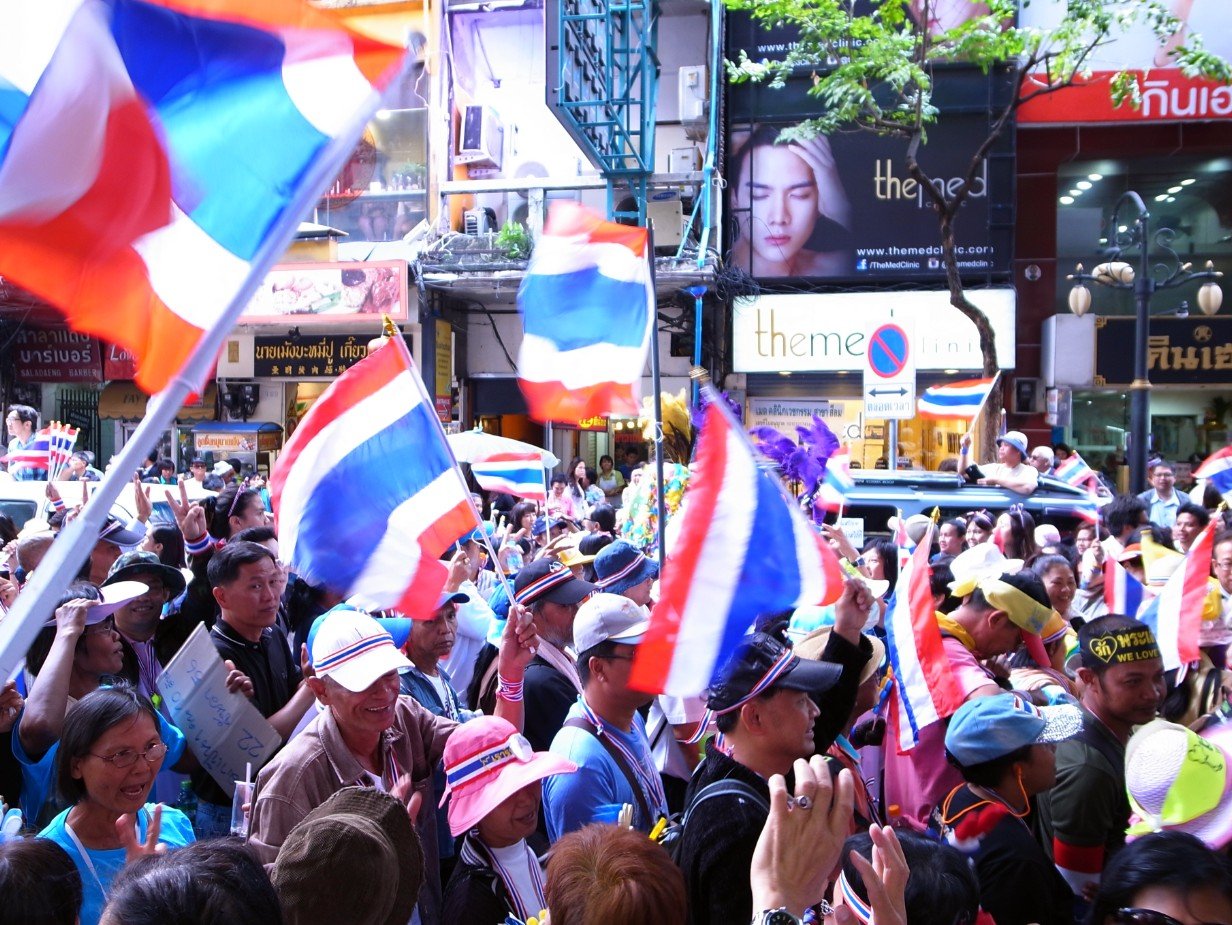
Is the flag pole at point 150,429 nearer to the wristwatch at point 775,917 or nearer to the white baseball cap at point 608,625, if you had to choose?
the wristwatch at point 775,917

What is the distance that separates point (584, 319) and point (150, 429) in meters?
3.87

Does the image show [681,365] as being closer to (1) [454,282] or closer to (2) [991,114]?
(1) [454,282]

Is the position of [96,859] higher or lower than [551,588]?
lower

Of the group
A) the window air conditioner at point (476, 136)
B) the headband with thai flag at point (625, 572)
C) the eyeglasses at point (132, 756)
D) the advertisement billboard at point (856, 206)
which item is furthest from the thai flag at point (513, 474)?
the window air conditioner at point (476, 136)

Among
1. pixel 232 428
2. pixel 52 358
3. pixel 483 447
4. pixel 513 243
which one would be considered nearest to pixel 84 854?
pixel 483 447

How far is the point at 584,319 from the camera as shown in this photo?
585 centimetres

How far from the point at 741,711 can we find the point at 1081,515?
314 inches

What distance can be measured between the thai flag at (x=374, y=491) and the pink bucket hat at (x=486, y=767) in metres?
1.06

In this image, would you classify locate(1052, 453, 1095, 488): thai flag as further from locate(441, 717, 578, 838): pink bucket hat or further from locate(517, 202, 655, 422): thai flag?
locate(441, 717, 578, 838): pink bucket hat

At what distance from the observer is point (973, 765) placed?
3219 millimetres

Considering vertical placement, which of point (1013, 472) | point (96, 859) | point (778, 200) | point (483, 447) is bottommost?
point (96, 859)

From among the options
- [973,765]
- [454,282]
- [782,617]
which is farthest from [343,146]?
[454,282]

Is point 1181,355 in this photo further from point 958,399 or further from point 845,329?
point 958,399

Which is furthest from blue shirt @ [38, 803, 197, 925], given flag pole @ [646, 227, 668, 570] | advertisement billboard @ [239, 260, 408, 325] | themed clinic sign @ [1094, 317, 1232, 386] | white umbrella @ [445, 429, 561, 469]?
themed clinic sign @ [1094, 317, 1232, 386]
